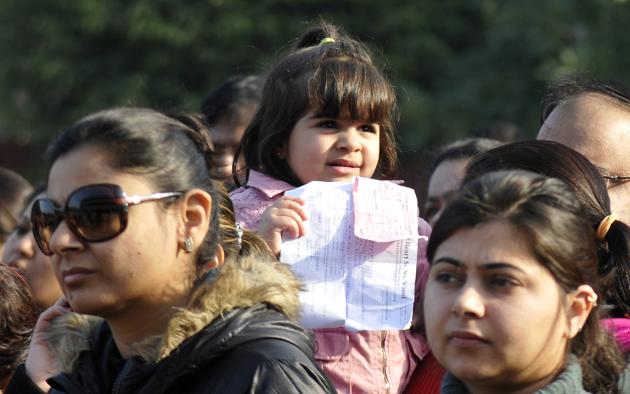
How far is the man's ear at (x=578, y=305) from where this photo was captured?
3.06 meters

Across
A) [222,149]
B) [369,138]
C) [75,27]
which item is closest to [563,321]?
[369,138]

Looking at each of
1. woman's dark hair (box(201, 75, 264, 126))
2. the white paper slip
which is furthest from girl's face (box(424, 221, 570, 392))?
woman's dark hair (box(201, 75, 264, 126))

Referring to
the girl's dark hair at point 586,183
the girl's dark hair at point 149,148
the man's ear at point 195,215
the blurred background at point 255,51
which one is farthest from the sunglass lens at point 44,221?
the blurred background at point 255,51

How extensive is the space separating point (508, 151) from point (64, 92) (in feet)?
54.2

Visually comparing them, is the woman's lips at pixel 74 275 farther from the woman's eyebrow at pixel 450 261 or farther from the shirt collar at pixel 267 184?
the shirt collar at pixel 267 184

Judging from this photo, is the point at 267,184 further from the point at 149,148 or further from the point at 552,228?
the point at 552,228

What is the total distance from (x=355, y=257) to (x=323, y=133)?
0.58 metres

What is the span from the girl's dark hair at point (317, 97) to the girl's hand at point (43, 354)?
40.2 inches

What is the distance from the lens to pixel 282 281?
3.41 metres

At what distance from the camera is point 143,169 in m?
3.34

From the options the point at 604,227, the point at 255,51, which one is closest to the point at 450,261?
the point at 604,227

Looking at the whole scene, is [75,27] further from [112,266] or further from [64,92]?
[112,266]

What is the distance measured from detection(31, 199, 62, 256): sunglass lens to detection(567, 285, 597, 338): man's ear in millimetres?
1317

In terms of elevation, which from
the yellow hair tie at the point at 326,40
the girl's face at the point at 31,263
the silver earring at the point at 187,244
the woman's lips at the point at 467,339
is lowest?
the girl's face at the point at 31,263
